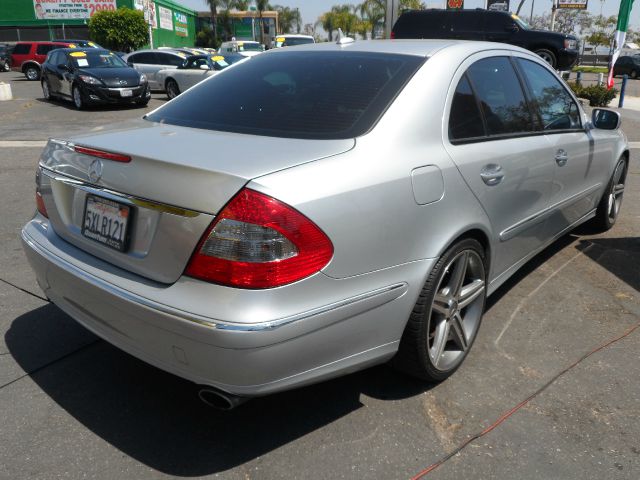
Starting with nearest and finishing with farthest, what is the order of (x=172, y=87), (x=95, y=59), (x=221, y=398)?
(x=221, y=398)
(x=95, y=59)
(x=172, y=87)

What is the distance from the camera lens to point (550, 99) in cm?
382

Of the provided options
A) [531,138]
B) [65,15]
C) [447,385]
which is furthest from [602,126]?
[65,15]

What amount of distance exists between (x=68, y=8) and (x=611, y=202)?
49.7 meters

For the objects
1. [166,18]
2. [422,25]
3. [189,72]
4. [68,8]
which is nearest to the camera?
[422,25]

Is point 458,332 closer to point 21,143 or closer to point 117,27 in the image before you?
point 21,143

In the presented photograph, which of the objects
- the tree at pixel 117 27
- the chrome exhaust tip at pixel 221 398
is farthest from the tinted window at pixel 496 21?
the tree at pixel 117 27

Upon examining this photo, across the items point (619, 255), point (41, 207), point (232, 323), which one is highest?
point (41, 207)

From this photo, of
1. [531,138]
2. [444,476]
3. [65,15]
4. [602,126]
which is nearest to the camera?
[444,476]

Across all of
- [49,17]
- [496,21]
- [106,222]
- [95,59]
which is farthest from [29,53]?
[106,222]

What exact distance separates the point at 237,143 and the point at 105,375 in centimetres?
140

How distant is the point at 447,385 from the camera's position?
9.42 ft

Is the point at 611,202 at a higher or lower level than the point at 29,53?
lower

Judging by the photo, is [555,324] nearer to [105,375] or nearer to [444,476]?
[444,476]

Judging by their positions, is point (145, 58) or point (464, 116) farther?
point (145, 58)
